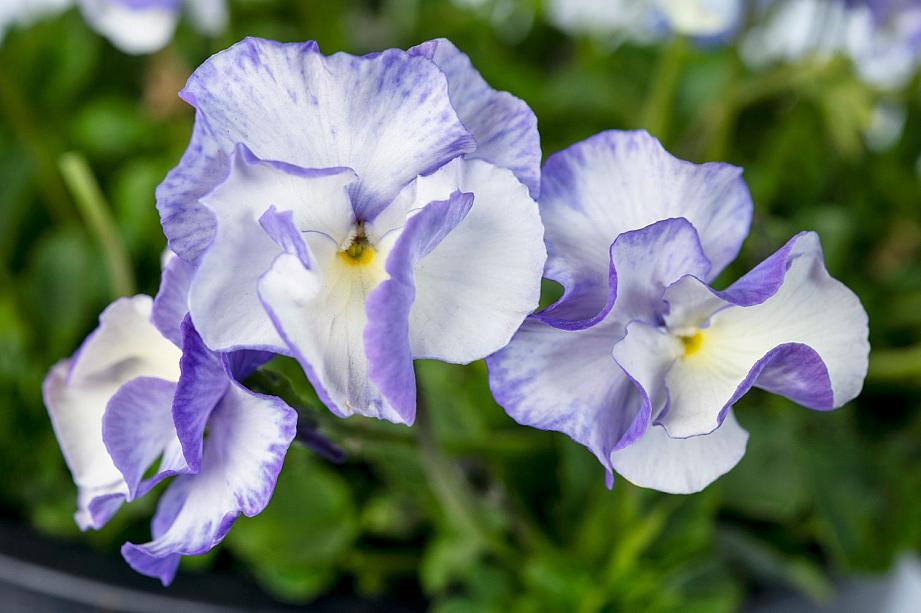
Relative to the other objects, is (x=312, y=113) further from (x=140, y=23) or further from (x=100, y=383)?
(x=140, y=23)

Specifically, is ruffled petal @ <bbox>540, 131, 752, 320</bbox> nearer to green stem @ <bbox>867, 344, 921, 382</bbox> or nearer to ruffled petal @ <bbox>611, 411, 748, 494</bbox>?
ruffled petal @ <bbox>611, 411, 748, 494</bbox>

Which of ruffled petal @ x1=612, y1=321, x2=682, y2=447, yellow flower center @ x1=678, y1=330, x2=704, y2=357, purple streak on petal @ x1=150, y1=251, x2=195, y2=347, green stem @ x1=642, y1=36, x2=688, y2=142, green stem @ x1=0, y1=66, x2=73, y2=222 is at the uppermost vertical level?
purple streak on petal @ x1=150, y1=251, x2=195, y2=347

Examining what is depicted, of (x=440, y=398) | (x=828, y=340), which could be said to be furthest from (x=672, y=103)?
(x=828, y=340)

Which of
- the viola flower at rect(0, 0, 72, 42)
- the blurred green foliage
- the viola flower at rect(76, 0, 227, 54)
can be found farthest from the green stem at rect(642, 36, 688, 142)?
the viola flower at rect(0, 0, 72, 42)

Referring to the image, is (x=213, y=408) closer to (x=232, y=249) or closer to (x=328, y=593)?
(x=232, y=249)

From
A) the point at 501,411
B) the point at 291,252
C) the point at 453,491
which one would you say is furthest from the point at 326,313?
the point at 501,411

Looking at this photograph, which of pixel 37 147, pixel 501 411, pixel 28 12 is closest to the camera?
pixel 501 411

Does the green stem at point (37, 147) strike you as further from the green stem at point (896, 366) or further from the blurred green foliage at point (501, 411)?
the green stem at point (896, 366)
